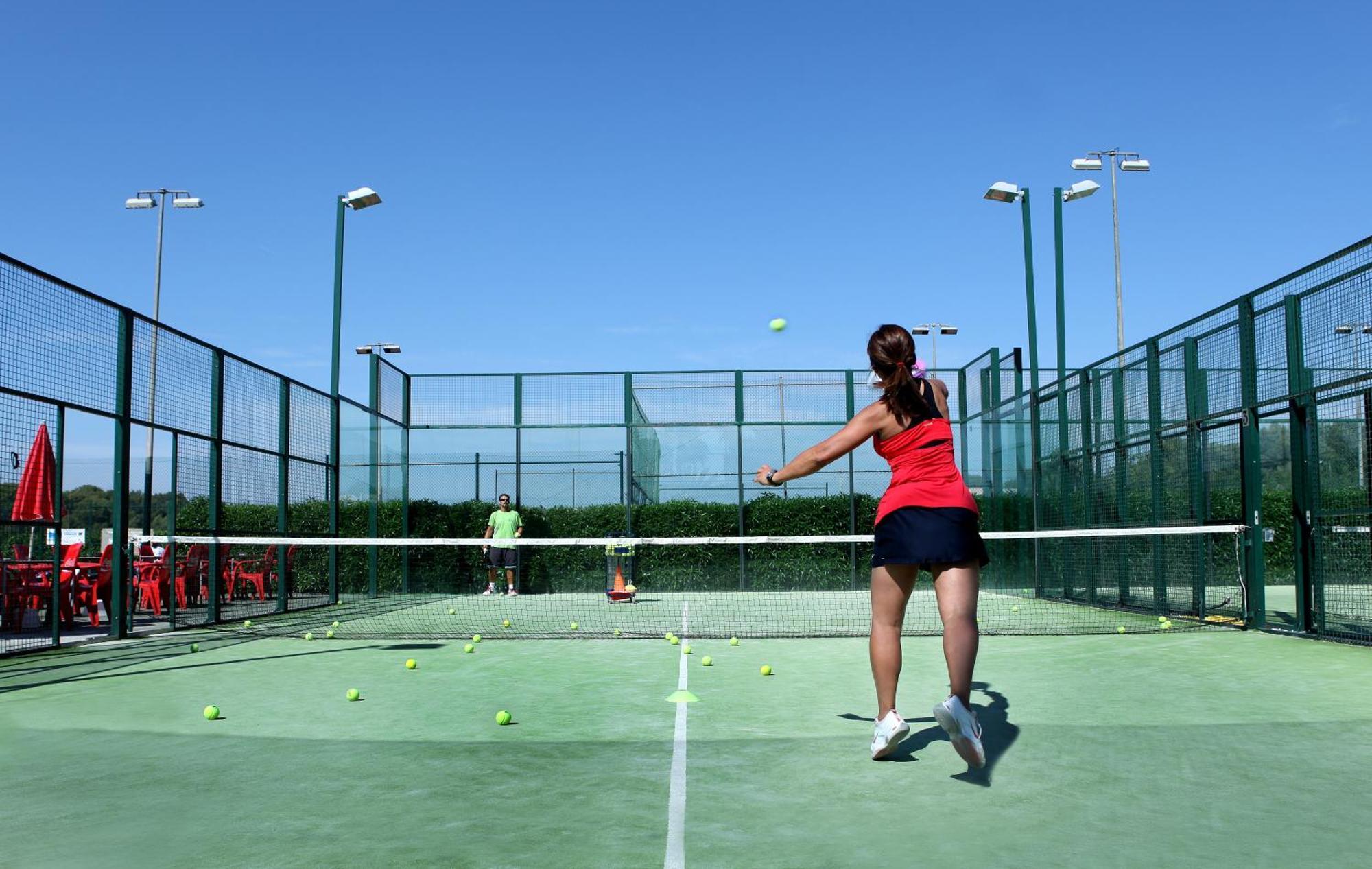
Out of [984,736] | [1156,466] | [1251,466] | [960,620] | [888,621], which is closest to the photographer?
[960,620]

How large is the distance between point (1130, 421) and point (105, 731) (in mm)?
11339

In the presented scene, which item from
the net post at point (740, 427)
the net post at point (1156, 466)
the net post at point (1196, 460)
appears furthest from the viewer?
the net post at point (740, 427)

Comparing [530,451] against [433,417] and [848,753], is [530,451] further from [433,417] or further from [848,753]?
[848,753]

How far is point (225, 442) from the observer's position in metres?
12.8

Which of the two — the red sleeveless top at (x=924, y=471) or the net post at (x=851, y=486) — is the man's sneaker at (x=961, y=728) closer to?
the red sleeveless top at (x=924, y=471)

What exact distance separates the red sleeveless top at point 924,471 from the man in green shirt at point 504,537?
559 inches

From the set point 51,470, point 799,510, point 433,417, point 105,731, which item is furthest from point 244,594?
point 105,731

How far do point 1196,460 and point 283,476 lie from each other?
36.4 ft

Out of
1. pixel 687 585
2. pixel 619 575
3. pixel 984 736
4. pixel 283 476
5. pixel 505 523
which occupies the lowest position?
pixel 687 585

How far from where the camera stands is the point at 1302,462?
9.72 metres

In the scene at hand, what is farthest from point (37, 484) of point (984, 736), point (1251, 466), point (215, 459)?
point (1251, 466)

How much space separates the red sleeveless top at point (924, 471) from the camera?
14.6 ft

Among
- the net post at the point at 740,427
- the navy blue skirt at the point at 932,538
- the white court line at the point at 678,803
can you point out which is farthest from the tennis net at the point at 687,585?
the navy blue skirt at the point at 932,538

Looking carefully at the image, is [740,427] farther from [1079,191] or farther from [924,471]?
[924,471]
